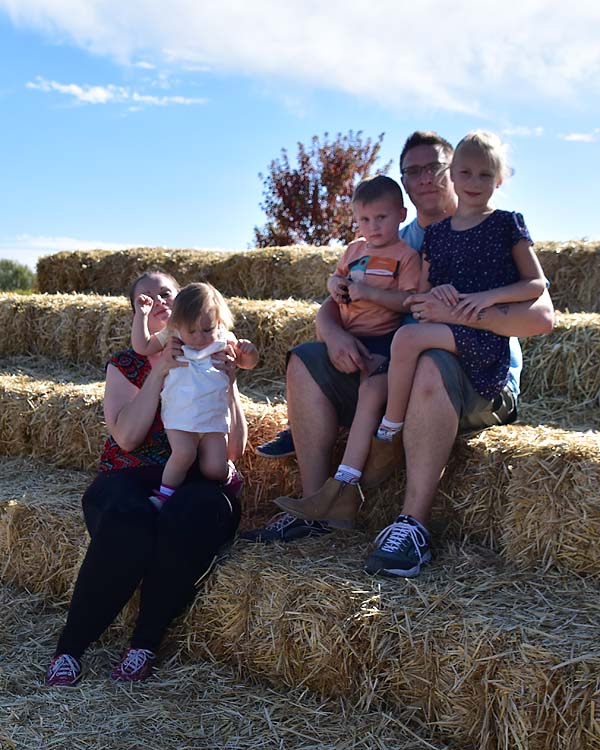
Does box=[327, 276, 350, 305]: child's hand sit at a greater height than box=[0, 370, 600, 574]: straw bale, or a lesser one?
greater

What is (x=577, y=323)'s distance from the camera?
13.1 feet

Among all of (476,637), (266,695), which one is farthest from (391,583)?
(266,695)

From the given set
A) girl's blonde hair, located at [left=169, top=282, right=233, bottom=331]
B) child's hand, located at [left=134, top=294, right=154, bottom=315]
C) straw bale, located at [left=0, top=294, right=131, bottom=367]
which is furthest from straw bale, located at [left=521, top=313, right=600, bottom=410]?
straw bale, located at [left=0, top=294, right=131, bottom=367]

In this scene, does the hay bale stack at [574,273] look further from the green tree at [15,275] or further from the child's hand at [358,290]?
the green tree at [15,275]

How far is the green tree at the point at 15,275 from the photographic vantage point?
15780 millimetres

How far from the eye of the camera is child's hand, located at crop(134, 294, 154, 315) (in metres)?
3.14

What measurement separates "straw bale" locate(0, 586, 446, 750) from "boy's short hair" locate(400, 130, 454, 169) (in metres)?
2.04

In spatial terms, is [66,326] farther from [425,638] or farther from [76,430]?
[425,638]

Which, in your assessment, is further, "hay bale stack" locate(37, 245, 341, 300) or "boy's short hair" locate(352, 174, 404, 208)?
"hay bale stack" locate(37, 245, 341, 300)

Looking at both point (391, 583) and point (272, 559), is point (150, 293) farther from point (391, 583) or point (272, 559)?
point (391, 583)

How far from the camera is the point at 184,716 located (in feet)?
8.04

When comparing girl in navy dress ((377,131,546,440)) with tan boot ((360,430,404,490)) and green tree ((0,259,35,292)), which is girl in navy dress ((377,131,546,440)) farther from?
green tree ((0,259,35,292))

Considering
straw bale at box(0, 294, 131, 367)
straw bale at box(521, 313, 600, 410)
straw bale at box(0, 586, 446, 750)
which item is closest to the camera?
straw bale at box(0, 586, 446, 750)

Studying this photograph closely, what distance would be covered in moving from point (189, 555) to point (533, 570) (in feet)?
3.63
